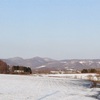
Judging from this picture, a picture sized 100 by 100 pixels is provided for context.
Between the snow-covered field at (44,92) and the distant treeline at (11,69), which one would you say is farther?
the distant treeline at (11,69)

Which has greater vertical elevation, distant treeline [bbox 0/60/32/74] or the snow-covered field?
distant treeline [bbox 0/60/32/74]

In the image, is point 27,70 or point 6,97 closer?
point 6,97

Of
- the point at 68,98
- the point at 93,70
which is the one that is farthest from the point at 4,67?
the point at 68,98

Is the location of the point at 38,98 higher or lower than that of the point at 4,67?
lower

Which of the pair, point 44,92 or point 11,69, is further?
point 11,69

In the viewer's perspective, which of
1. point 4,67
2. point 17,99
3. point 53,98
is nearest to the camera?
point 17,99

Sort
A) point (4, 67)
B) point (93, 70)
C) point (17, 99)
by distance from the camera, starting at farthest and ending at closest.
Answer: point (93, 70), point (4, 67), point (17, 99)

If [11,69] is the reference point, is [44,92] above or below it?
below

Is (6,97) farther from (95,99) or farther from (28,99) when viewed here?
(95,99)

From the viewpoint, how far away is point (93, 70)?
67000 millimetres

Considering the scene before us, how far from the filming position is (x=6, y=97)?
747 inches

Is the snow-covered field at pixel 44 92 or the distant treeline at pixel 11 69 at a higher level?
the distant treeline at pixel 11 69

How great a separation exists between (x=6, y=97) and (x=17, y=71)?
43.5 metres

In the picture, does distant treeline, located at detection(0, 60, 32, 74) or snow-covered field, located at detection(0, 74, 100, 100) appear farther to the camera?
distant treeline, located at detection(0, 60, 32, 74)
